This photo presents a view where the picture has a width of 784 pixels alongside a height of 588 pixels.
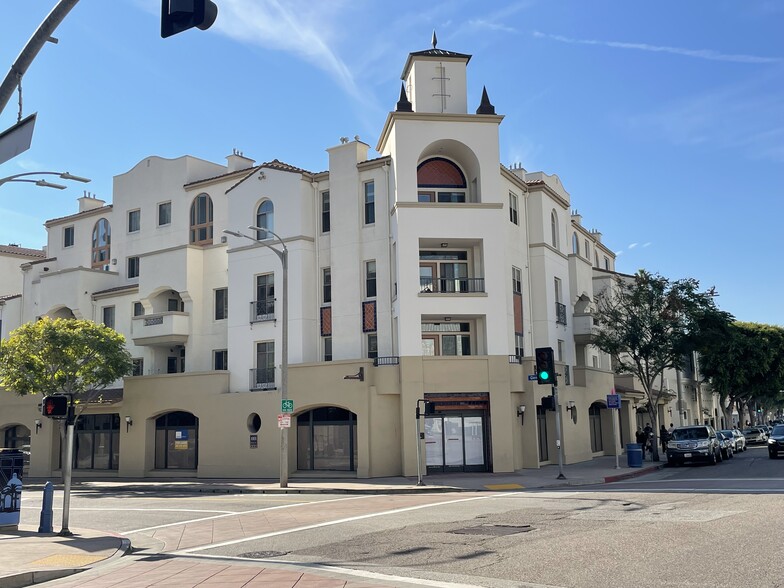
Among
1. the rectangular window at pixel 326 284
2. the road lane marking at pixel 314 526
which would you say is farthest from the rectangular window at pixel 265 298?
the road lane marking at pixel 314 526

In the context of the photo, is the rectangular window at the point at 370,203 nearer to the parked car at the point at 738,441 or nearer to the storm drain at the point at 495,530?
the storm drain at the point at 495,530

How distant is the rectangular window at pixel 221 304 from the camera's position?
120ft

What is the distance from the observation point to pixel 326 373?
30.8 m

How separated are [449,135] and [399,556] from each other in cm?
2223

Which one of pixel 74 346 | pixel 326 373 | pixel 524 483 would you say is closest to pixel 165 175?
pixel 74 346

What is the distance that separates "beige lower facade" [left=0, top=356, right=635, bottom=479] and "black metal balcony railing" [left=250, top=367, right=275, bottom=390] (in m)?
0.91

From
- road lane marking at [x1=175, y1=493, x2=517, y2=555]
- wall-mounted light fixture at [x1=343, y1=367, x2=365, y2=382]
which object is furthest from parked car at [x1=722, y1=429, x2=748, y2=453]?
road lane marking at [x1=175, y1=493, x2=517, y2=555]

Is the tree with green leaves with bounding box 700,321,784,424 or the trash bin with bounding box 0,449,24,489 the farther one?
the tree with green leaves with bounding box 700,321,784,424

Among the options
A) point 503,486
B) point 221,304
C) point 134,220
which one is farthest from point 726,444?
point 134,220

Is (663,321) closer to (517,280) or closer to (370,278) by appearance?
(517,280)

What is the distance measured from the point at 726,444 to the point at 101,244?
35.2 meters

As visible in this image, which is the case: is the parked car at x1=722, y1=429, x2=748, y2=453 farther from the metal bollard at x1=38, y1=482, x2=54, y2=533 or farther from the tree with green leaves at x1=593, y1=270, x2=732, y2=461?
the metal bollard at x1=38, y1=482, x2=54, y2=533

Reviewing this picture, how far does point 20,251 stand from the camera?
52156 millimetres

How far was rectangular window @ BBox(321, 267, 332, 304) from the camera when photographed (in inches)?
1302
